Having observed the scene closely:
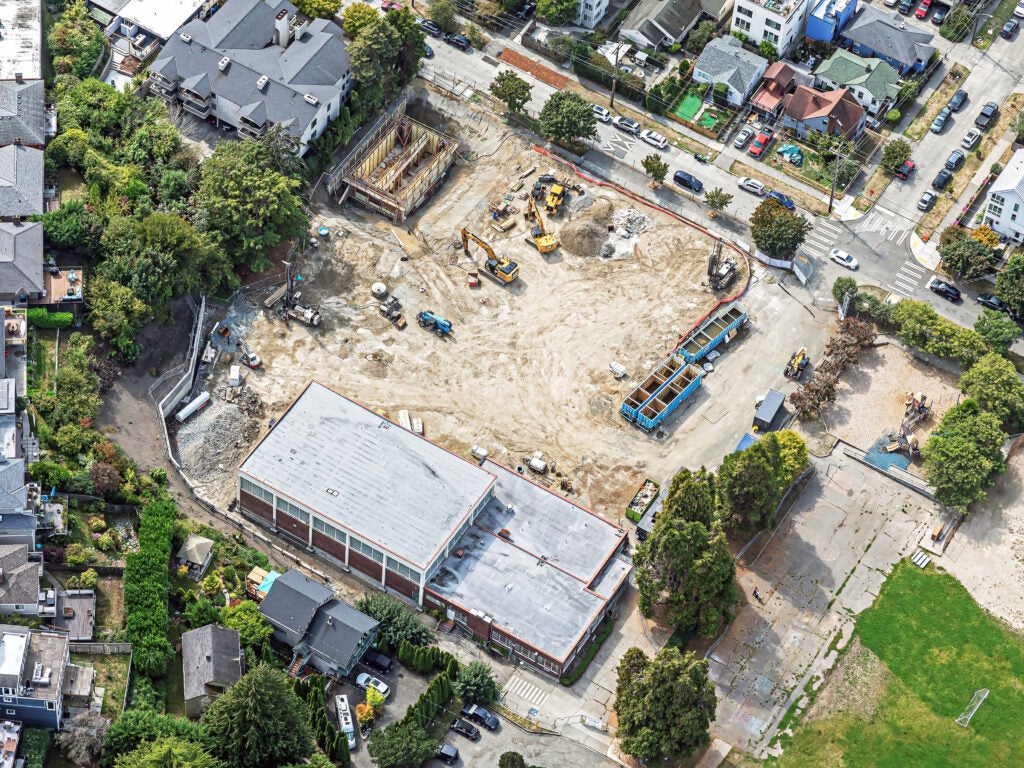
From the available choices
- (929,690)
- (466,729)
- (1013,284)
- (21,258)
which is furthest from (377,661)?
(1013,284)

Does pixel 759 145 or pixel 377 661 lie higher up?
pixel 759 145

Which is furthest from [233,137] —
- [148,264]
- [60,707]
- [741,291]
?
[60,707]

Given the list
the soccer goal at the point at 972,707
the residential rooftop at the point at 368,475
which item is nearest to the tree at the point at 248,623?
the residential rooftop at the point at 368,475

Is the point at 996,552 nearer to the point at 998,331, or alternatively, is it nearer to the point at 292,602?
the point at 998,331

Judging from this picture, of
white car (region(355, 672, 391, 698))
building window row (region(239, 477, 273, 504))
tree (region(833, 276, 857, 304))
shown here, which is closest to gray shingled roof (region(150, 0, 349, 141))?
building window row (region(239, 477, 273, 504))

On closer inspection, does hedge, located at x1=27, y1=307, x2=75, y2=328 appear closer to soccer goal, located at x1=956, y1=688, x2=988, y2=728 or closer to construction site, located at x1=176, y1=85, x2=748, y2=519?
construction site, located at x1=176, y1=85, x2=748, y2=519

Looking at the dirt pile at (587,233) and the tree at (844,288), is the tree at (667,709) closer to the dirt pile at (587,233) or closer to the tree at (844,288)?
the tree at (844,288)
